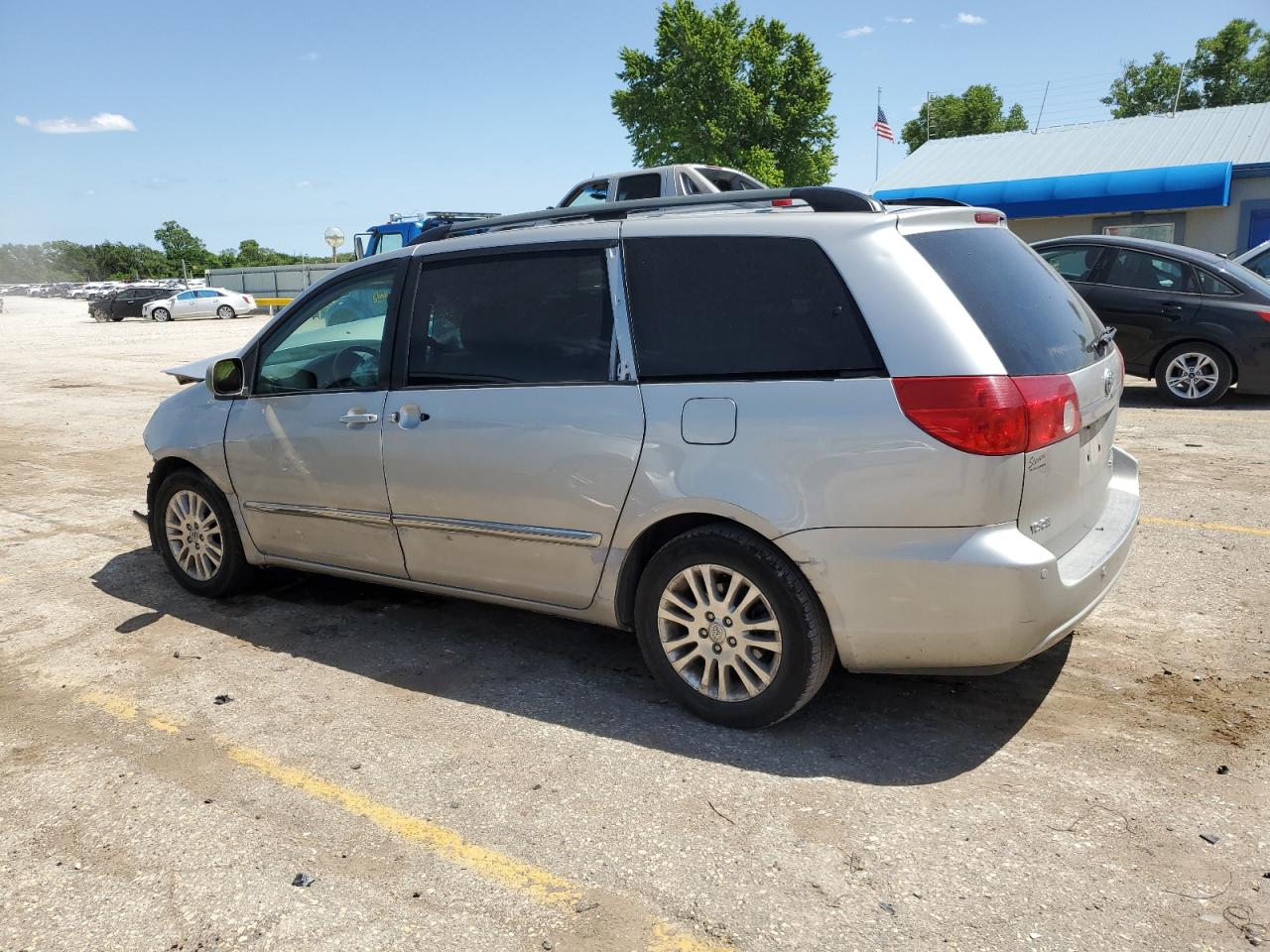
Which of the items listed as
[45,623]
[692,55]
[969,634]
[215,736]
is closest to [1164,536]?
[969,634]

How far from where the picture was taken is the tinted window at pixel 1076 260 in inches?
422

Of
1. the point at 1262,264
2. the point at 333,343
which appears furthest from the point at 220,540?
the point at 1262,264

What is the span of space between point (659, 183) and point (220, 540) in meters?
8.45

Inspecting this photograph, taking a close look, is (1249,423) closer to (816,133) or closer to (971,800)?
(971,800)

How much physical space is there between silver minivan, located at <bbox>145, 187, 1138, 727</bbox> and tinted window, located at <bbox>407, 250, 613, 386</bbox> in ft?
0.04

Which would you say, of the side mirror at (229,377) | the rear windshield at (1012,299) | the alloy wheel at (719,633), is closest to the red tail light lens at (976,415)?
the rear windshield at (1012,299)

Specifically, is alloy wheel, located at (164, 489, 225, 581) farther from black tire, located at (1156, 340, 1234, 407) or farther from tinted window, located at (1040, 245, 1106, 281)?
black tire, located at (1156, 340, 1234, 407)

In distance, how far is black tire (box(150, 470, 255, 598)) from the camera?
513 centimetres

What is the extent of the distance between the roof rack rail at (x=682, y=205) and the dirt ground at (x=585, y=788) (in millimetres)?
1886

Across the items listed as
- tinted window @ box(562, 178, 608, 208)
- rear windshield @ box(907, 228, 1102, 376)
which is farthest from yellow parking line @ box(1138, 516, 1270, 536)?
tinted window @ box(562, 178, 608, 208)

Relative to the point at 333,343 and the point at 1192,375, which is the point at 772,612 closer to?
the point at 333,343

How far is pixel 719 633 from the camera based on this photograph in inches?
140

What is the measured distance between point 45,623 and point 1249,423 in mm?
9909

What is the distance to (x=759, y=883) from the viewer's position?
273cm
